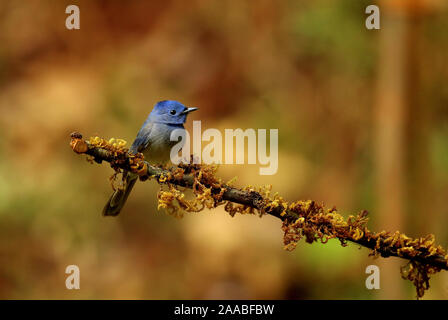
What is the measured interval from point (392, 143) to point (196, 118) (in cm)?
312

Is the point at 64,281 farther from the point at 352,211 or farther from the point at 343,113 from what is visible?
the point at 343,113

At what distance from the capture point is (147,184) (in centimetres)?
724

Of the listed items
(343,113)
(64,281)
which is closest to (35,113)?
(64,281)

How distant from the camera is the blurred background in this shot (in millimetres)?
6977

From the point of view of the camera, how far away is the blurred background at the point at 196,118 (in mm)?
6977

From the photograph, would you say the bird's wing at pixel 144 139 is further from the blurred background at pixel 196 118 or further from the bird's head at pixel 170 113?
the blurred background at pixel 196 118

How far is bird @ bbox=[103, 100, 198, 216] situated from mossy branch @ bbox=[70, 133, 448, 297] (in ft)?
4.93

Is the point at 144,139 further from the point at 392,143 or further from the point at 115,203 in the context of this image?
the point at 392,143

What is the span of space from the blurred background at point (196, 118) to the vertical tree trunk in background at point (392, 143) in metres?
0.09

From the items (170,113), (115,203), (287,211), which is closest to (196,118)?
(170,113)

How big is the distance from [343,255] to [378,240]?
4787 mm

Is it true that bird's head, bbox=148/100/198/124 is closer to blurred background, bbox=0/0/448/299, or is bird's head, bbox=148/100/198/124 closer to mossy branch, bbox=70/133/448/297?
mossy branch, bbox=70/133/448/297

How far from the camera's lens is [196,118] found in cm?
780

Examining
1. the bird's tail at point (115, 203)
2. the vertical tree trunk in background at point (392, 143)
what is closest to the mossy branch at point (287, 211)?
the bird's tail at point (115, 203)
